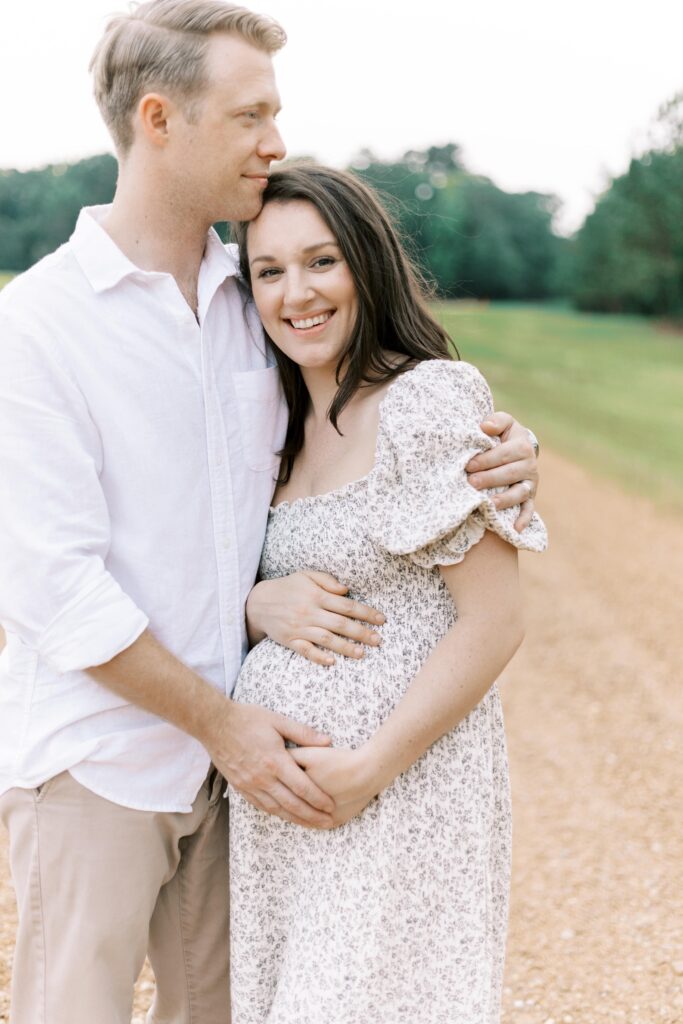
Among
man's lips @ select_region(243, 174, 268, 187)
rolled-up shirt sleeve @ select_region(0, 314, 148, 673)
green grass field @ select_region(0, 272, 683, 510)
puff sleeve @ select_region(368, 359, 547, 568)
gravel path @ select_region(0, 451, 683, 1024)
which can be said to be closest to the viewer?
rolled-up shirt sleeve @ select_region(0, 314, 148, 673)

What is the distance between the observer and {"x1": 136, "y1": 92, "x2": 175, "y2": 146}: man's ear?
2328mm

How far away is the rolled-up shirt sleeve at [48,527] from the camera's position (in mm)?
2113

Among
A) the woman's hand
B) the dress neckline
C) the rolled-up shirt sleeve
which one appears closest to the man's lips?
the dress neckline

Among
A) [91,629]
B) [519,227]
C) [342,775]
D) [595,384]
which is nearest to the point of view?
[91,629]

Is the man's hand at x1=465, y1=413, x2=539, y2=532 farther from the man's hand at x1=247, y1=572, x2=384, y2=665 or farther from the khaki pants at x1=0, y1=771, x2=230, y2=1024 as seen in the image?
the khaki pants at x1=0, y1=771, x2=230, y2=1024

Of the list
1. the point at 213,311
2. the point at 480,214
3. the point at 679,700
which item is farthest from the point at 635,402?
the point at 480,214

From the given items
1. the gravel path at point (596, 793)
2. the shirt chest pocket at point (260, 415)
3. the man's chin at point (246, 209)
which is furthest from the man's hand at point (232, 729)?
the gravel path at point (596, 793)

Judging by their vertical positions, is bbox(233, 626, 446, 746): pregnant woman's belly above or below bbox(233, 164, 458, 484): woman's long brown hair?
below

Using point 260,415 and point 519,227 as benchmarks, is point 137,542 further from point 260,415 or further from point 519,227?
point 519,227

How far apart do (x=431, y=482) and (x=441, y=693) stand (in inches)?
18.1

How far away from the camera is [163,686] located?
220 centimetres

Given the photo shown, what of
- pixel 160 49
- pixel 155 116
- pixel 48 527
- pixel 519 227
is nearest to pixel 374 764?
pixel 48 527

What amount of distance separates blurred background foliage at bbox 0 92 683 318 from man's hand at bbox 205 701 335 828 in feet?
38.2

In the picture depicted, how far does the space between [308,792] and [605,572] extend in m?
7.26
